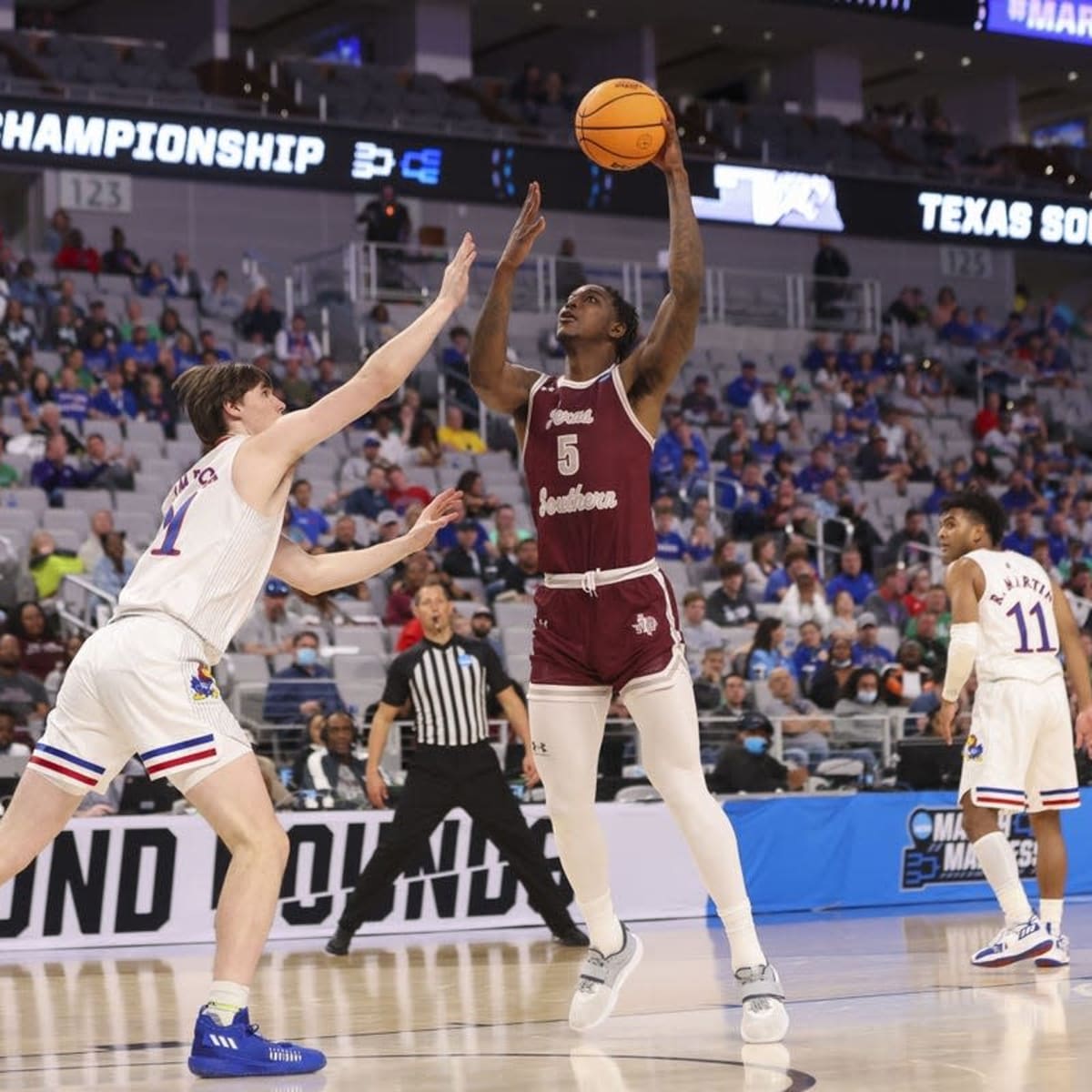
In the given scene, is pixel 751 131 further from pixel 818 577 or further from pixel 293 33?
pixel 818 577

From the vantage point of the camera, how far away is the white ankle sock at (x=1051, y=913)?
373 inches

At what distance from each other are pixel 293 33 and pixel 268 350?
37.5 ft

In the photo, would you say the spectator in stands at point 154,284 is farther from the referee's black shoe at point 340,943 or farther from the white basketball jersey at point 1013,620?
Result: the white basketball jersey at point 1013,620

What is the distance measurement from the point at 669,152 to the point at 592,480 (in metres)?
1.23

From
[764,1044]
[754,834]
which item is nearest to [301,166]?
[754,834]

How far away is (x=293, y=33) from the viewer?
32.4 meters

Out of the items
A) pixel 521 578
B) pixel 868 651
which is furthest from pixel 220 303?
pixel 868 651

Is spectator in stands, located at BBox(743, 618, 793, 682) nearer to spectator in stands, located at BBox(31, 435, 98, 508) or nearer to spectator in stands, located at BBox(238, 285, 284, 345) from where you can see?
spectator in stands, located at BBox(31, 435, 98, 508)

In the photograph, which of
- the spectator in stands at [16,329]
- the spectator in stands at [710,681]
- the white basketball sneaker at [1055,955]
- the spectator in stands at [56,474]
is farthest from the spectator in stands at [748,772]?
the spectator in stands at [16,329]

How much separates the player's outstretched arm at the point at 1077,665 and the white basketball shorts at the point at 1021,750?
0.08 metres

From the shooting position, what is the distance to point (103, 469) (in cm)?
1856

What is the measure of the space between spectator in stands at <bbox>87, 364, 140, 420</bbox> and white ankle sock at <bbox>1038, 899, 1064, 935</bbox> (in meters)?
12.6

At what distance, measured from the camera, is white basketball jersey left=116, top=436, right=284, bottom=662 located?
6453 mm

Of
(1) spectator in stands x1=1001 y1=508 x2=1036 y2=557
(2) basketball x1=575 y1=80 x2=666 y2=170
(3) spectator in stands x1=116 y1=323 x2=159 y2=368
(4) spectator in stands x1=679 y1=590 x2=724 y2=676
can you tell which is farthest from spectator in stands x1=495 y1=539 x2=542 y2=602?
(2) basketball x1=575 y1=80 x2=666 y2=170
